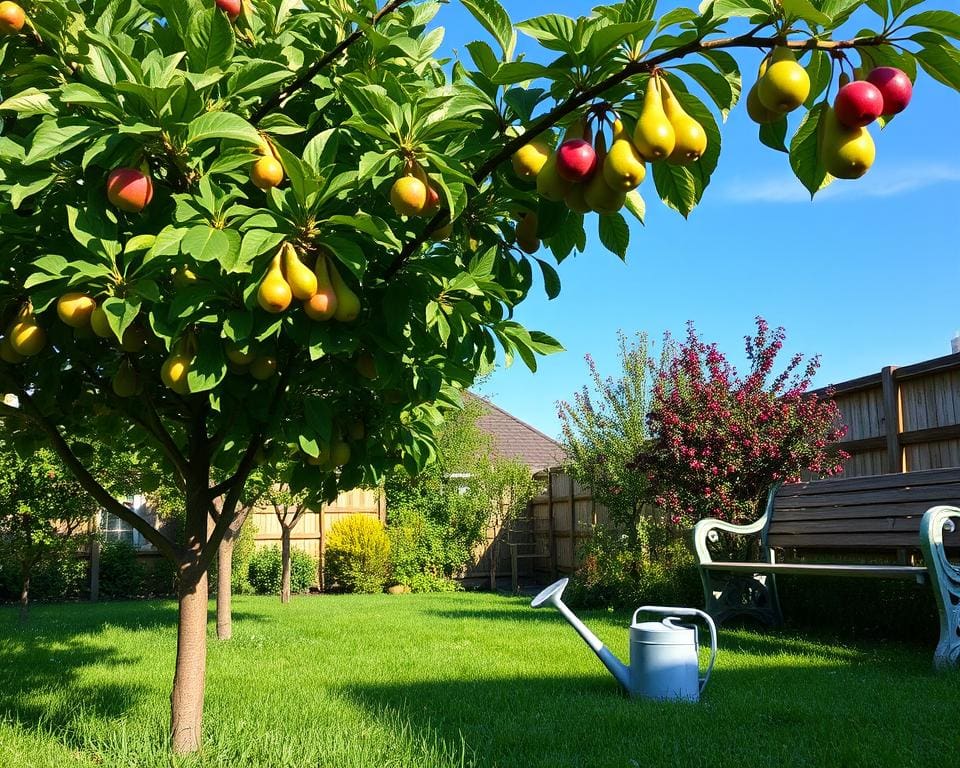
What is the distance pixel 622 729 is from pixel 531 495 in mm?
10524

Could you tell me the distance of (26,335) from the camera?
194 cm

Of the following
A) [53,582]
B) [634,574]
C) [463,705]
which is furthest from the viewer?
[53,582]

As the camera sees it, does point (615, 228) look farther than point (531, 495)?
No

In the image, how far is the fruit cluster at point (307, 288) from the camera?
1.52m

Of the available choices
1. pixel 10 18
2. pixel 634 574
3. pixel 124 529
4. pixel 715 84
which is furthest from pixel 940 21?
pixel 124 529

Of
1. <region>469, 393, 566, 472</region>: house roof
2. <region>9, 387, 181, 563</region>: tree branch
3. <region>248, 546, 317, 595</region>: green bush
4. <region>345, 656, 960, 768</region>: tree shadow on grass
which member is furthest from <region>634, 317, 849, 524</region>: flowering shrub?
<region>469, 393, 566, 472</region>: house roof

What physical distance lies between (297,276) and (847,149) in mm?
976

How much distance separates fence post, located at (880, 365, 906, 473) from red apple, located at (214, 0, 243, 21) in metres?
6.39

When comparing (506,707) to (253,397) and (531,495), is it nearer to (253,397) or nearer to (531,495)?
(253,397)

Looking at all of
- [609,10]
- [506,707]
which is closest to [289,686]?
[506,707]

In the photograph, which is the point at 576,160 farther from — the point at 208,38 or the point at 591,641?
the point at 591,641

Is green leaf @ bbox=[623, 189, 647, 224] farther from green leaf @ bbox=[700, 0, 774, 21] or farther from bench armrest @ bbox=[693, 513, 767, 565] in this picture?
bench armrest @ bbox=[693, 513, 767, 565]

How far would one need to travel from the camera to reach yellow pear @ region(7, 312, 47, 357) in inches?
76.5

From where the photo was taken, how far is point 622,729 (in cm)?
357
